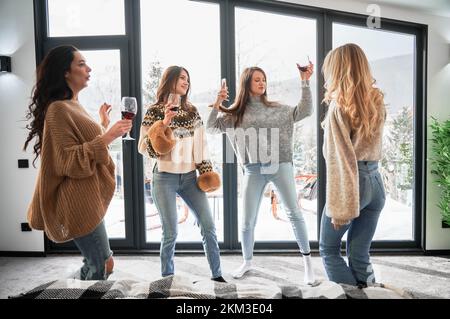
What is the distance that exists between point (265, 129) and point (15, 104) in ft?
3.89

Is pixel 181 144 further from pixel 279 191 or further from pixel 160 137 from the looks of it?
pixel 279 191

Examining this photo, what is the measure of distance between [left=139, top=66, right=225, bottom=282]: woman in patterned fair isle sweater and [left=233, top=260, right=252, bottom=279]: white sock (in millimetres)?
411

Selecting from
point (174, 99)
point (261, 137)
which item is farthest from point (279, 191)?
point (174, 99)

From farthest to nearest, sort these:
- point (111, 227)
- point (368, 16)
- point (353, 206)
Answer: point (111, 227), point (368, 16), point (353, 206)

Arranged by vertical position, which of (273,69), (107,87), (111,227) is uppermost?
(273,69)

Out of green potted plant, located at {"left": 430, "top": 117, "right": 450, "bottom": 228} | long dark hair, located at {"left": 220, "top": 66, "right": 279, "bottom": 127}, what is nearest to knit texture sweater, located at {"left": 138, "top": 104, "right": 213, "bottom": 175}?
long dark hair, located at {"left": 220, "top": 66, "right": 279, "bottom": 127}

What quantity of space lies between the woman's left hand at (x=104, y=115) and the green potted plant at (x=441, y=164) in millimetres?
1650

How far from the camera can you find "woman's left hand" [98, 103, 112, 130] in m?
1.29
